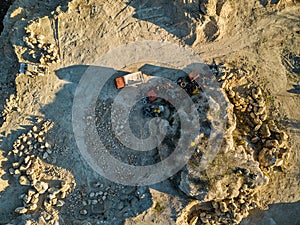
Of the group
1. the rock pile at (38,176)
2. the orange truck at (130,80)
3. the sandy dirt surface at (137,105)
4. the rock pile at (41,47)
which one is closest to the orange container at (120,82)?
the orange truck at (130,80)

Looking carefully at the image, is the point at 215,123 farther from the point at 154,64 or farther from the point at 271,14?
the point at 271,14

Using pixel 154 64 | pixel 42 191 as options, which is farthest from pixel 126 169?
pixel 154 64

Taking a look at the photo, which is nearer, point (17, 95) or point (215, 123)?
point (215, 123)

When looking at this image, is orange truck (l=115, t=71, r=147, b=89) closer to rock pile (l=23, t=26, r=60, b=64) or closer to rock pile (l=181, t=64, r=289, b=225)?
rock pile (l=23, t=26, r=60, b=64)

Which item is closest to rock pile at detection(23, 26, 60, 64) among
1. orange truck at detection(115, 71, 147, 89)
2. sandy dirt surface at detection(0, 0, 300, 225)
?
sandy dirt surface at detection(0, 0, 300, 225)

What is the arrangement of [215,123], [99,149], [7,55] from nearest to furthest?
[215,123], [99,149], [7,55]

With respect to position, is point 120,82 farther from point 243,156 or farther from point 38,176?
point 243,156

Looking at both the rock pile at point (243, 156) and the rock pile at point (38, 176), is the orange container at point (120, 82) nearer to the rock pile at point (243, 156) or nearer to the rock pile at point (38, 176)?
the rock pile at point (38, 176)
